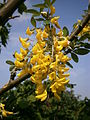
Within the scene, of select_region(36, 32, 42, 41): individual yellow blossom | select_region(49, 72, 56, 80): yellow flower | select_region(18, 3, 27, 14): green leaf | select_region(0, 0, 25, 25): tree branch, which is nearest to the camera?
select_region(49, 72, 56, 80): yellow flower

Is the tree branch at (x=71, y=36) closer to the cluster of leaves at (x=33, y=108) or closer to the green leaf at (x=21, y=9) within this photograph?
the green leaf at (x=21, y=9)

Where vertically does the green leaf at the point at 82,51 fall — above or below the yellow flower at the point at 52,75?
below

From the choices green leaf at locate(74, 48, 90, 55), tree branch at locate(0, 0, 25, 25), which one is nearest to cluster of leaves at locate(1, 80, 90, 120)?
green leaf at locate(74, 48, 90, 55)

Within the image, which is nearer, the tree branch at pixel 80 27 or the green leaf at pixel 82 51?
the tree branch at pixel 80 27

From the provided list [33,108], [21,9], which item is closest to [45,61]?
[21,9]

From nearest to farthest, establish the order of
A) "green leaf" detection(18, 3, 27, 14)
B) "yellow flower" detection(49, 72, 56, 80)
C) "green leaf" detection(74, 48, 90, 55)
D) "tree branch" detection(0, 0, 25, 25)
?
"yellow flower" detection(49, 72, 56, 80), "tree branch" detection(0, 0, 25, 25), "green leaf" detection(74, 48, 90, 55), "green leaf" detection(18, 3, 27, 14)

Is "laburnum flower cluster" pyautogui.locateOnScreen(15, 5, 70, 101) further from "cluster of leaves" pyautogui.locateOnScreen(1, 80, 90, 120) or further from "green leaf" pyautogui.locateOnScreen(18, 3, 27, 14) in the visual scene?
"cluster of leaves" pyautogui.locateOnScreen(1, 80, 90, 120)

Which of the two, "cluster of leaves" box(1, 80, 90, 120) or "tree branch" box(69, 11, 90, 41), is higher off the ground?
"tree branch" box(69, 11, 90, 41)

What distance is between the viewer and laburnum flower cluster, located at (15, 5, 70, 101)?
112cm

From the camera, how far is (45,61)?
44.6 inches

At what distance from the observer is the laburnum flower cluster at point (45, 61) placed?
1.12 meters

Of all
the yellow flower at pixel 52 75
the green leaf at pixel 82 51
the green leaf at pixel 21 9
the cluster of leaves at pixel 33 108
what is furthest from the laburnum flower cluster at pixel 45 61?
the cluster of leaves at pixel 33 108

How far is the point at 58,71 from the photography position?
1.17 m

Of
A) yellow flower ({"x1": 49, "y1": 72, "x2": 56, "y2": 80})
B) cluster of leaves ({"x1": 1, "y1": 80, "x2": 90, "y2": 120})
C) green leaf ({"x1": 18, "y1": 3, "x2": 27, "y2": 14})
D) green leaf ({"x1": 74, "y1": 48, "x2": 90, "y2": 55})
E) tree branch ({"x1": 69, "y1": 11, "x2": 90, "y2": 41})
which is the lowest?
cluster of leaves ({"x1": 1, "y1": 80, "x2": 90, "y2": 120})
